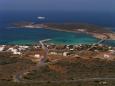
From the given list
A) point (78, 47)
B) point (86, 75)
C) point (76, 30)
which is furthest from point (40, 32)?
point (86, 75)

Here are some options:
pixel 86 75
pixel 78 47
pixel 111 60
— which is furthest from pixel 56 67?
pixel 78 47

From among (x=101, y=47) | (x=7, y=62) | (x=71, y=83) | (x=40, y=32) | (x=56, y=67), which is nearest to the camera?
(x=71, y=83)

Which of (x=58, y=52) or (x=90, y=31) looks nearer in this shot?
(x=58, y=52)

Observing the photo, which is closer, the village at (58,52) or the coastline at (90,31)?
the village at (58,52)

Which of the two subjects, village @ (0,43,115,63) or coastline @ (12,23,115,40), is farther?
coastline @ (12,23,115,40)

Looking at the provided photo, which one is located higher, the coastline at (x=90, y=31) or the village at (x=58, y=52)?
the village at (x=58, y=52)

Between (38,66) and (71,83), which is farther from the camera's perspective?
(38,66)

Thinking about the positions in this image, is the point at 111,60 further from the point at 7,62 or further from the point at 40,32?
the point at 40,32

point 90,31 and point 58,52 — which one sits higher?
point 58,52

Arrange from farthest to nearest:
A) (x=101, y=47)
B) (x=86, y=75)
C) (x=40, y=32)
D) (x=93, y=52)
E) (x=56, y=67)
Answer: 1. (x=40, y=32)
2. (x=101, y=47)
3. (x=93, y=52)
4. (x=56, y=67)
5. (x=86, y=75)

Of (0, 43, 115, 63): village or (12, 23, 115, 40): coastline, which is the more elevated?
(0, 43, 115, 63): village
